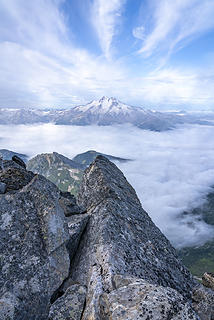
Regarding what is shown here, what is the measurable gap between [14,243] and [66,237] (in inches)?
90.3

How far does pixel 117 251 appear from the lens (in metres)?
10.2

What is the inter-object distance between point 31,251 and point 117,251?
159 inches

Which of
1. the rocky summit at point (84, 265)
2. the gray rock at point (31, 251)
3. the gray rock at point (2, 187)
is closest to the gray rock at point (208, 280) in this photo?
the rocky summit at point (84, 265)

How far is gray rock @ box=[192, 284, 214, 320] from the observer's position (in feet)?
27.8

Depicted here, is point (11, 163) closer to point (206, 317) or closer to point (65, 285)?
point (65, 285)

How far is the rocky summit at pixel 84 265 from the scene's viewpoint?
6.71 m

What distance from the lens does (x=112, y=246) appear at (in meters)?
10.4

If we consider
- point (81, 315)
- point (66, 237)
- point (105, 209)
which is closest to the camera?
point (81, 315)

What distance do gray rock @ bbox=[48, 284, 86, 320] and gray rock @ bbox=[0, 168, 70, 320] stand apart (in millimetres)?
472

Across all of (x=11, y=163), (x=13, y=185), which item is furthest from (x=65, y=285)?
(x=11, y=163)

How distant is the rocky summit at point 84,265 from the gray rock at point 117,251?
41 millimetres

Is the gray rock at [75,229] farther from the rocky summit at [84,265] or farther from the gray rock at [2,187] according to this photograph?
the gray rock at [2,187]

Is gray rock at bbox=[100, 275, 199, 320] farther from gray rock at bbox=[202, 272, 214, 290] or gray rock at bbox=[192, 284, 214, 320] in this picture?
gray rock at bbox=[202, 272, 214, 290]

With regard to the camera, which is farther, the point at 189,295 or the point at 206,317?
the point at 189,295
